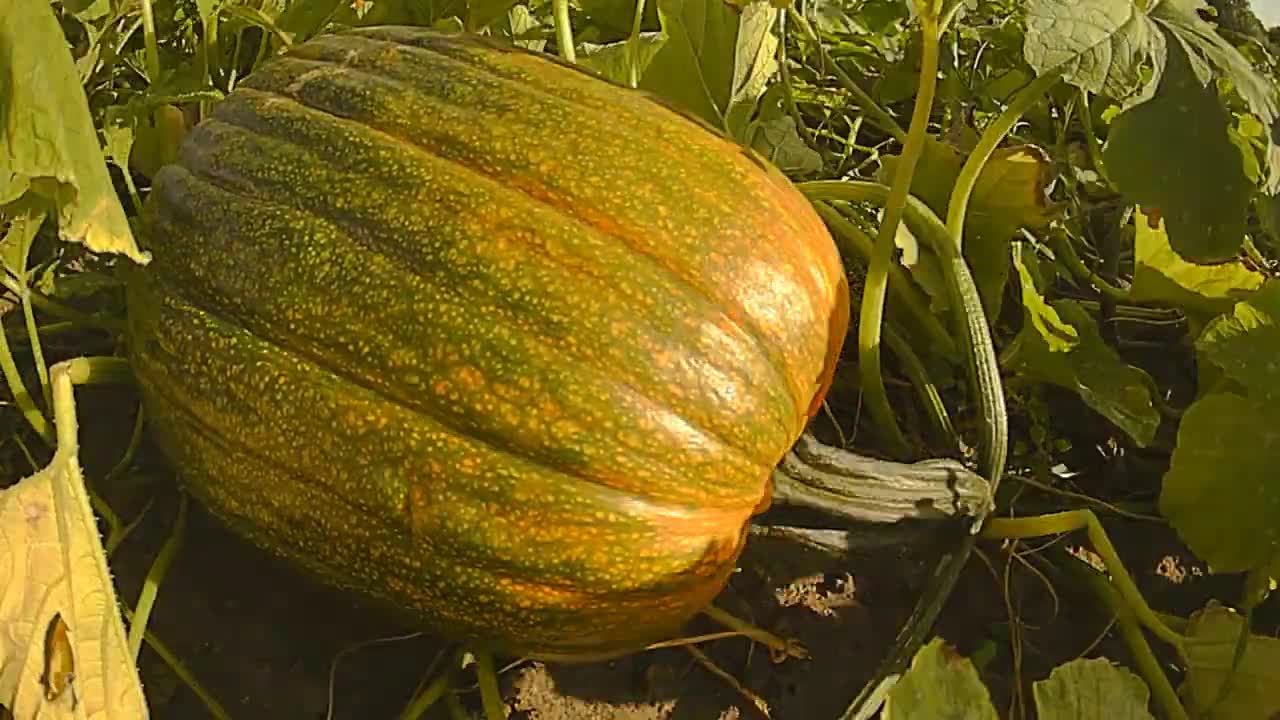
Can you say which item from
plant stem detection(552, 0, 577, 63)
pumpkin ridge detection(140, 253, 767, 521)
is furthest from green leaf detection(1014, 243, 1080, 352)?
plant stem detection(552, 0, 577, 63)

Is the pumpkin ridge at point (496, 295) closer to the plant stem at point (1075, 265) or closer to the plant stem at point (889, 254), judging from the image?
the plant stem at point (889, 254)

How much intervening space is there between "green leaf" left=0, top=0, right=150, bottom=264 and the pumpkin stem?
26.3 inches

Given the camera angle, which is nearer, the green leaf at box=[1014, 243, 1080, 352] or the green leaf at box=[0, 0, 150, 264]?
the green leaf at box=[0, 0, 150, 264]

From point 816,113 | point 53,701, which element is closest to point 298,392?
point 53,701

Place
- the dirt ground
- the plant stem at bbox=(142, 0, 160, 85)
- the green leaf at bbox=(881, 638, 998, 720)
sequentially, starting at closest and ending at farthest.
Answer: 1. the green leaf at bbox=(881, 638, 998, 720)
2. the dirt ground
3. the plant stem at bbox=(142, 0, 160, 85)

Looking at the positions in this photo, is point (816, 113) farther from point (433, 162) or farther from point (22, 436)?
point (22, 436)

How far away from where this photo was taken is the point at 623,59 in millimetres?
1665

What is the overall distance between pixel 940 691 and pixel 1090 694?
0.16 metres

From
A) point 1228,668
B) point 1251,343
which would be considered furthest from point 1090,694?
point 1251,343

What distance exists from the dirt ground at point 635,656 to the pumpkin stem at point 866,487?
2.6 inches

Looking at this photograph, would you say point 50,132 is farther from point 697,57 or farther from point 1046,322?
point 1046,322

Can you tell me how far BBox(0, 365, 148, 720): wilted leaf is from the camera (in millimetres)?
1178

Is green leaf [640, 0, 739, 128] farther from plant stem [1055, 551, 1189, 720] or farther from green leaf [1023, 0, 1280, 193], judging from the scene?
plant stem [1055, 551, 1189, 720]

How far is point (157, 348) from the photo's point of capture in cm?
133
